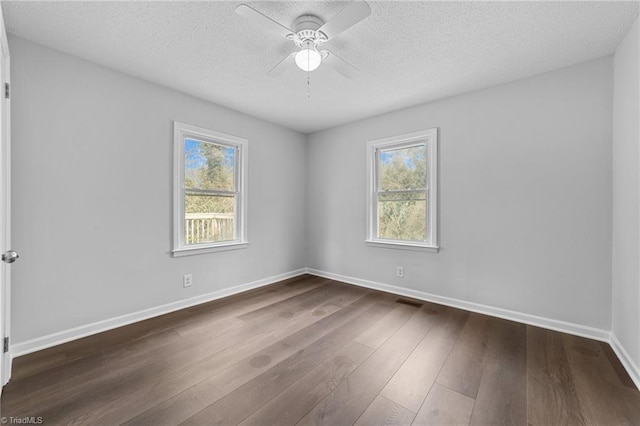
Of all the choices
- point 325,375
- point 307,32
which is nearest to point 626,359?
point 325,375

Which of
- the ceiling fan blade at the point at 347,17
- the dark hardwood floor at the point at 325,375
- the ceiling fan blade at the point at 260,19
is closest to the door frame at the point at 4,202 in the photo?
the dark hardwood floor at the point at 325,375

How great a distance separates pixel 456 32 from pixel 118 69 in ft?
10.00

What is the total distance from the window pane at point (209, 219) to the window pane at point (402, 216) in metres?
2.12

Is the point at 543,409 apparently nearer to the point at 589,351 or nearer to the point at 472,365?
the point at 472,365

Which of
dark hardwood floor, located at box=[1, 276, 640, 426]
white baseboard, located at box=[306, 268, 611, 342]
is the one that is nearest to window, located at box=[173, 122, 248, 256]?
dark hardwood floor, located at box=[1, 276, 640, 426]

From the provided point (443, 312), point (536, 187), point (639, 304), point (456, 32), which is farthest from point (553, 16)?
point (443, 312)

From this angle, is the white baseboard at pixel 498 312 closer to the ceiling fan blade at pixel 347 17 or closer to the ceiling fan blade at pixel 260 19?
the ceiling fan blade at pixel 347 17

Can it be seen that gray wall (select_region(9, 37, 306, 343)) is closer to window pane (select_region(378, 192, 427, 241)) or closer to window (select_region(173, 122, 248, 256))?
window (select_region(173, 122, 248, 256))

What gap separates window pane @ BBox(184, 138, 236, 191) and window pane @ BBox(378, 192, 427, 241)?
2169 mm

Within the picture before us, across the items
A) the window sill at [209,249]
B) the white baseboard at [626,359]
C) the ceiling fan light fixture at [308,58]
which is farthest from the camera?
the window sill at [209,249]

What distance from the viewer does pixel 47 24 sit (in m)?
2.04

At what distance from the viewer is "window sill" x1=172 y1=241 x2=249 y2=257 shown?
314 centimetres

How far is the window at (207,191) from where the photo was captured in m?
3.17

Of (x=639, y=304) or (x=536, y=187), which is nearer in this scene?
(x=639, y=304)
